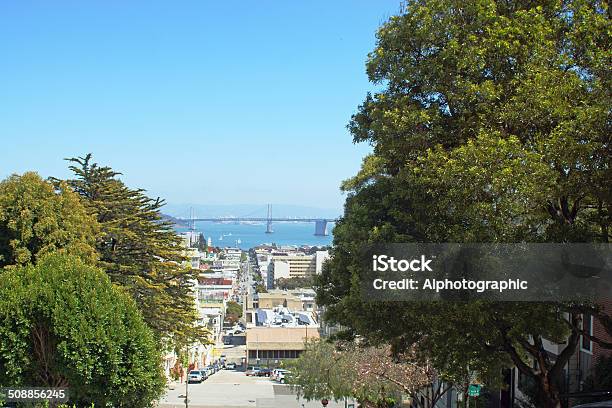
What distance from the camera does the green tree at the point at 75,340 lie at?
13.6 metres

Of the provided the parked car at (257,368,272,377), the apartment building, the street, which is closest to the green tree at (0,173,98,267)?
the street

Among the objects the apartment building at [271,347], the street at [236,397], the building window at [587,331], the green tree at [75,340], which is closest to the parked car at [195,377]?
the street at [236,397]

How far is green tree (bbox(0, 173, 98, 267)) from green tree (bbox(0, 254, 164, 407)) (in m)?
5.80

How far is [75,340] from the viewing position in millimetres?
13469

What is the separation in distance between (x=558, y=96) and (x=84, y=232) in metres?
15.3

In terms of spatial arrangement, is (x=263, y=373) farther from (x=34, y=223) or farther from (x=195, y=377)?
(x=34, y=223)

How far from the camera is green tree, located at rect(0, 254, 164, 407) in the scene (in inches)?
537

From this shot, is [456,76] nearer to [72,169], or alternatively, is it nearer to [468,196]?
[468,196]

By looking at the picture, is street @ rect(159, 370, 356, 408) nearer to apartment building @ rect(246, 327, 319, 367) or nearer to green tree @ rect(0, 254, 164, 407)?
green tree @ rect(0, 254, 164, 407)

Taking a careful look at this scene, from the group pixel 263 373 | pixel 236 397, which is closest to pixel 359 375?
pixel 236 397

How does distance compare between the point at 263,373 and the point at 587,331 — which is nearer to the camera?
the point at 587,331

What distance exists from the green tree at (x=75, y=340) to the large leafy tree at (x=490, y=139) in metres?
4.87

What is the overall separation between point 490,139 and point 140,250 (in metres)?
19.3

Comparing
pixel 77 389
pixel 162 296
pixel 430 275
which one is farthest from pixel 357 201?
pixel 162 296
